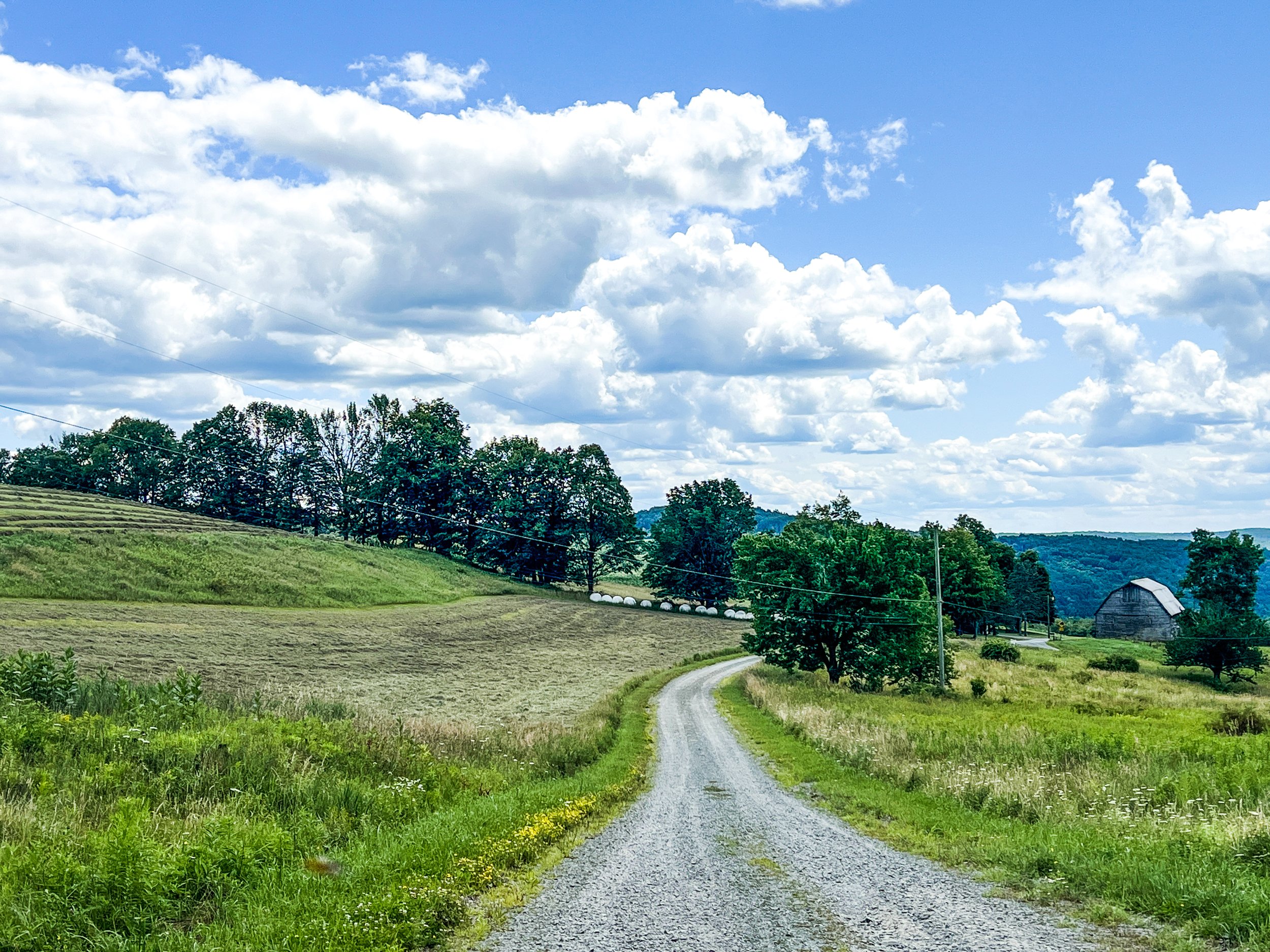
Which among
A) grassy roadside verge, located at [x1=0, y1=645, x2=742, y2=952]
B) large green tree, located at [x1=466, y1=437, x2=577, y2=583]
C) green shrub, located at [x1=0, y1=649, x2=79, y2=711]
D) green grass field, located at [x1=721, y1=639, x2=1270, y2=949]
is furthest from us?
large green tree, located at [x1=466, y1=437, x2=577, y2=583]

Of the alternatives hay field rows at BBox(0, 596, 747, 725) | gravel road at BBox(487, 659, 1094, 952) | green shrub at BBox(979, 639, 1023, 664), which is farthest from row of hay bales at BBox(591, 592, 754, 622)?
gravel road at BBox(487, 659, 1094, 952)

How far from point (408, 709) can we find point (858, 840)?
23.8 meters

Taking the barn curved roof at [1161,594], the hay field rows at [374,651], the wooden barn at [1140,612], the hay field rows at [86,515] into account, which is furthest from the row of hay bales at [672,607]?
the wooden barn at [1140,612]

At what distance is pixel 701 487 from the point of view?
116m

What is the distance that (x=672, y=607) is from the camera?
106375 mm

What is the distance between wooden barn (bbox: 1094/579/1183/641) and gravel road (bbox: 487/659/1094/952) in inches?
4521

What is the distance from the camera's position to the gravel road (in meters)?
8.95

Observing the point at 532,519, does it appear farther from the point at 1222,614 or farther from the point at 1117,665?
the point at 1222,614

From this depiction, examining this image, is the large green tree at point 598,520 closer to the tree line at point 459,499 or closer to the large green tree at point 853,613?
the tree line at point 459,499

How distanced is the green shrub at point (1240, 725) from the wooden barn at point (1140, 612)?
282 feet

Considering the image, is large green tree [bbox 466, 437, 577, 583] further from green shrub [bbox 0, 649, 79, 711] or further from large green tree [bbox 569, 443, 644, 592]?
green shrub [bbox 0, 649, 79, 711]

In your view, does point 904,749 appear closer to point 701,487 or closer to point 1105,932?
point 1105,932

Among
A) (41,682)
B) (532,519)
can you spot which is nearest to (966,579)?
(532,519)

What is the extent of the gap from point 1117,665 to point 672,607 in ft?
166
